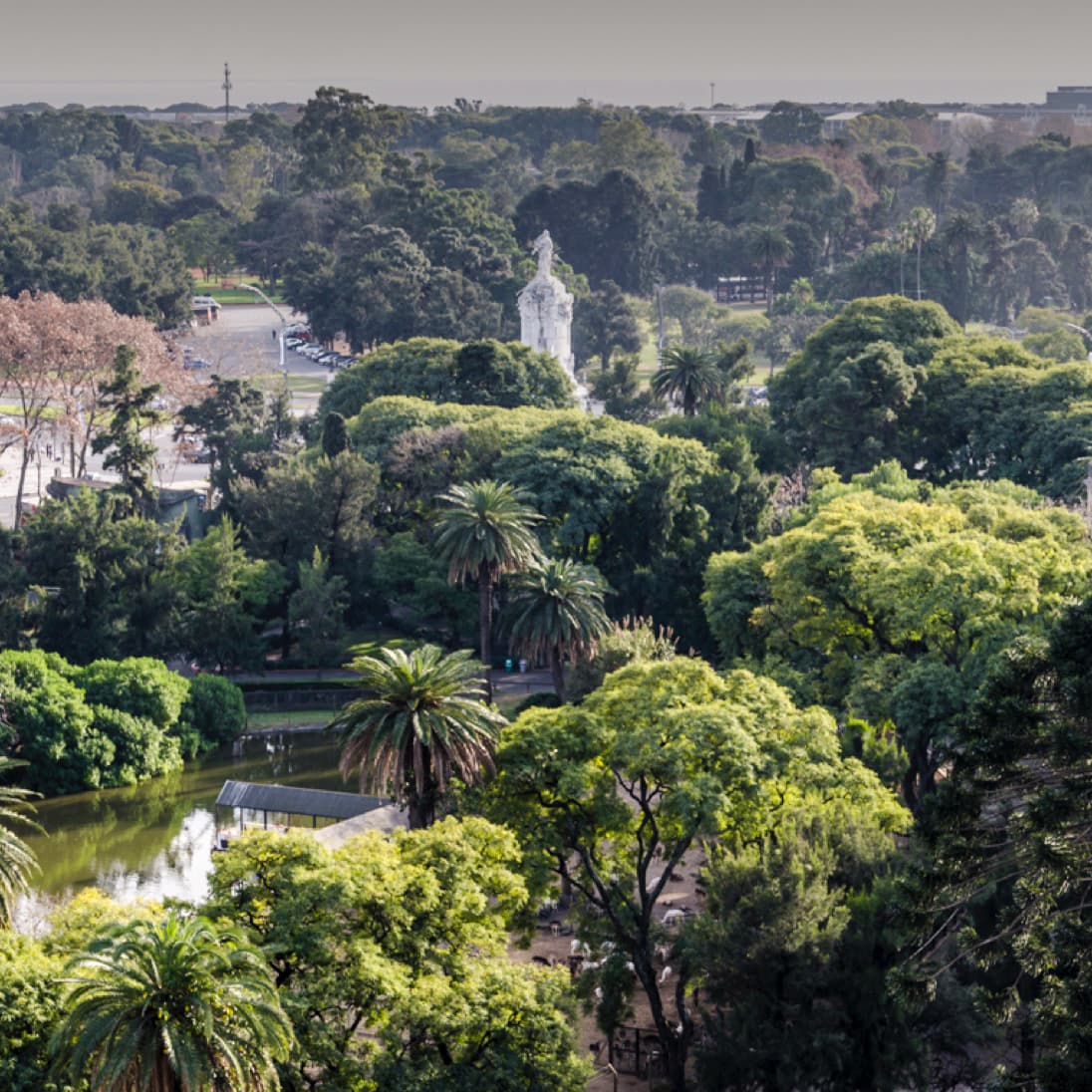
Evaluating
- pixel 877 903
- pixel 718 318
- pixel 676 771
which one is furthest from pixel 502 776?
pixel 718 318

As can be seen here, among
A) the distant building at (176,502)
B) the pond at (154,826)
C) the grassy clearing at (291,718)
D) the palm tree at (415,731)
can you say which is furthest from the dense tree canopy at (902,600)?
the distant building at (176,502)

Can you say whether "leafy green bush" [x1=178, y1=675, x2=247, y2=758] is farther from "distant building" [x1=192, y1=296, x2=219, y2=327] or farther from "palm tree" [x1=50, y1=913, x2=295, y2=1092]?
"distant building" [x1=192, y1=296, x2=219, y2=327]

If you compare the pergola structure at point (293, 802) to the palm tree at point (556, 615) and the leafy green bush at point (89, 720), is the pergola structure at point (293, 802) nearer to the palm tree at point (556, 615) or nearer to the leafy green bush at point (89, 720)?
the leafy green bush at point (89, 720)

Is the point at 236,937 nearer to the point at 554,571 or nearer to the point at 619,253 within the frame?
the point at 554,571

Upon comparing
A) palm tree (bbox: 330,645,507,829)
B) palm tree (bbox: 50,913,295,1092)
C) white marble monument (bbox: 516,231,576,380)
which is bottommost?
palm tree (bbox: 50,913,295,1092)

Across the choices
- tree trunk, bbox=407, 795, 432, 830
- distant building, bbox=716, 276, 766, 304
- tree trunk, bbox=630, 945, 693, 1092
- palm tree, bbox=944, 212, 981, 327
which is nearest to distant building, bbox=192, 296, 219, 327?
distant building, bbox=716, 276, 766, 304

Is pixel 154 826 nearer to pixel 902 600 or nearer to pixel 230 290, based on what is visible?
pixel 902 600
